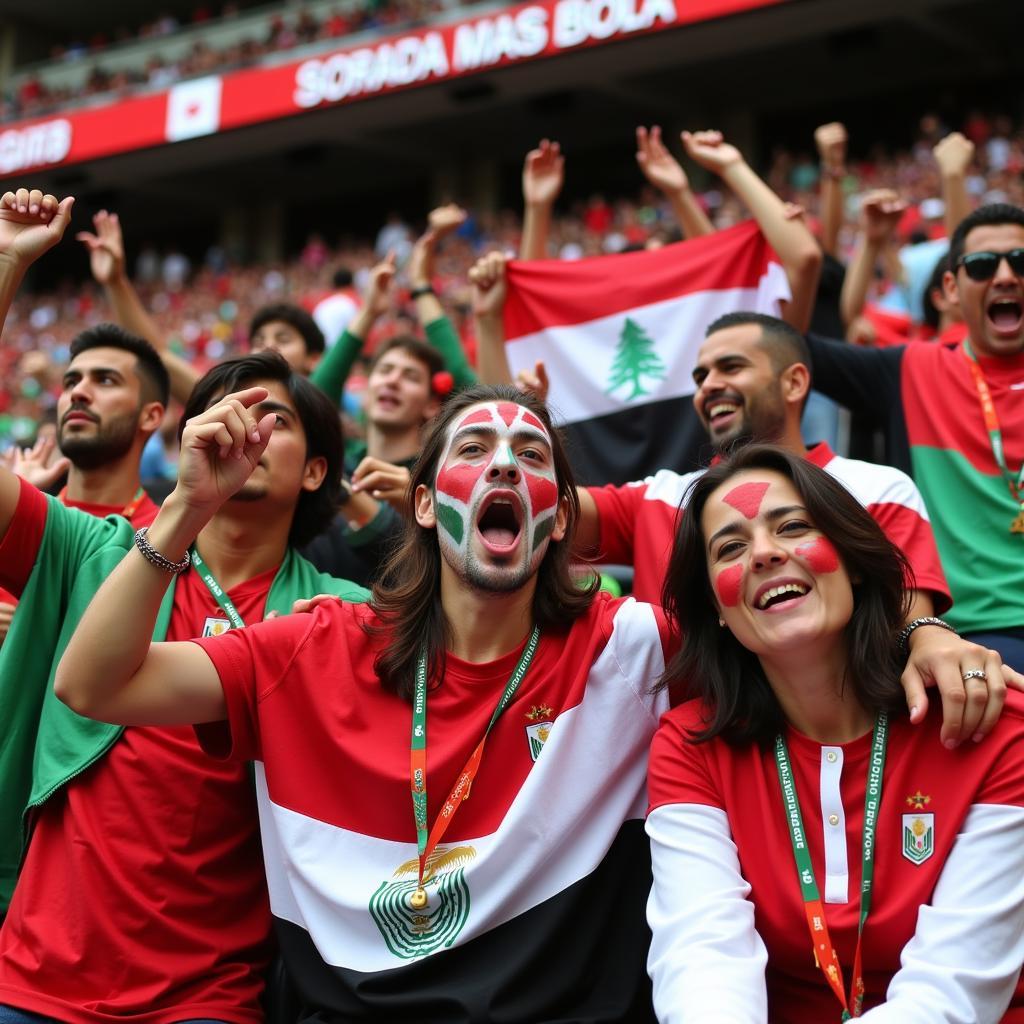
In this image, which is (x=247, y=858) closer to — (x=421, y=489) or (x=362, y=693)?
(x=362, y=693)

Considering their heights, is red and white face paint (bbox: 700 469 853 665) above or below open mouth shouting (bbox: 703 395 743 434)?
below

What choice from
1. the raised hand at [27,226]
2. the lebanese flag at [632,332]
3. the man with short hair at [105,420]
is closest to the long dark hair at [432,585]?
the raised hand at [27,226]

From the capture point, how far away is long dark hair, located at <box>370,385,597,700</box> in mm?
2820

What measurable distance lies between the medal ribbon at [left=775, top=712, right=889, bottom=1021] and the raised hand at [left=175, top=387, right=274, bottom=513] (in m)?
1.33

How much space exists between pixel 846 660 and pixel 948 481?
1677 millimetres

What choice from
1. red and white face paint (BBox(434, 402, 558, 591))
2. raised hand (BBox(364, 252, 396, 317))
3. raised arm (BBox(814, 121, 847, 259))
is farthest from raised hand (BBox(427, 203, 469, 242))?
red and white face paint (BBox(434, 402, 558, 591))

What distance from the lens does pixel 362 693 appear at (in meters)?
2.79

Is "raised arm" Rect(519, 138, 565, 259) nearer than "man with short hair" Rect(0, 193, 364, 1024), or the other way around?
"man with short hair" Rect(0, 193, 364, 1024)

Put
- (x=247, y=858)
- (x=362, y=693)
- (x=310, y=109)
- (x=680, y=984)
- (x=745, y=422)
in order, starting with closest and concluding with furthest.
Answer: (x=680, y=984) < (x=362, y=693) < (x=247, y=858) < (x=745, y=422) < (x=310, y=109)

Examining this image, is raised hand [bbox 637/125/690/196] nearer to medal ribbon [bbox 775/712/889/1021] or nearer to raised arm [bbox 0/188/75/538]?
raised arm [bbox 0/188/75/538]

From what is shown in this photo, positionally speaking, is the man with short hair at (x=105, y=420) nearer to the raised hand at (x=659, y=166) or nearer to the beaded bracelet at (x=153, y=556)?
the beaded bracelet at (x=153, y=556)

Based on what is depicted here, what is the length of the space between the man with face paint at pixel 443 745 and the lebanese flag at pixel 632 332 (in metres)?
2.18

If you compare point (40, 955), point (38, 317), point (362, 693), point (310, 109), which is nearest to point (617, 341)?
point (362, 693)

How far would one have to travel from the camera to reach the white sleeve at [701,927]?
217 cm
